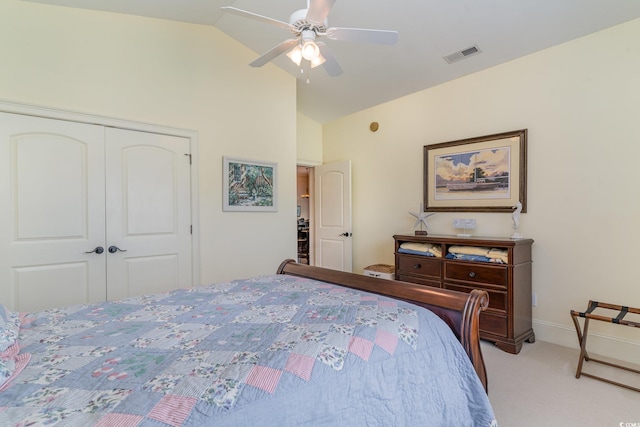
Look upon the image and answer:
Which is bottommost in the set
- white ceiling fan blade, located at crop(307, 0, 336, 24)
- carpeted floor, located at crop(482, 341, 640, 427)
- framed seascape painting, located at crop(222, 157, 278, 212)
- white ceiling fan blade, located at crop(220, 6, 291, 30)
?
carpeted floor, located at crop(482, 341, 640, 427)

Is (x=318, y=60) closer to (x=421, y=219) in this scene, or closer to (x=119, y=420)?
(x=421, y=219)

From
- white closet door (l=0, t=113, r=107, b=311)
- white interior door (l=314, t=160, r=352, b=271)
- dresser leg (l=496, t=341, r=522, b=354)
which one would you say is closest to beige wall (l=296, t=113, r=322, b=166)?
white interior door (l=314, t=160, r=352, b=271)

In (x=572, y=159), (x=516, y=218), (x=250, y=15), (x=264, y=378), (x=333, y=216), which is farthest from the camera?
(x=333, y=216)

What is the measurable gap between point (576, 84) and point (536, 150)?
615 millimetres

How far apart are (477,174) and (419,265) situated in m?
1.16

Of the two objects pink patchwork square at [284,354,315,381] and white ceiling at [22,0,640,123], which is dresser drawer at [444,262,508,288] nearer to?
white ceiling at [22,0,640,123]

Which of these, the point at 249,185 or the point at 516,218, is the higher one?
the point at 249,185

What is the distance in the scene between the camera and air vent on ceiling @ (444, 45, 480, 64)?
10.1 ft

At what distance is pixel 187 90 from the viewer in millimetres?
3287

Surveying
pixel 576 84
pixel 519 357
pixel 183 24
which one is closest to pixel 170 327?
pixel 519 357

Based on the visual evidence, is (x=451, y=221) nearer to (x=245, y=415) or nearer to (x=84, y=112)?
(x=245, y=415)

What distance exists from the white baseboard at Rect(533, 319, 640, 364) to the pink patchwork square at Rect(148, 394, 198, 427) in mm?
3313

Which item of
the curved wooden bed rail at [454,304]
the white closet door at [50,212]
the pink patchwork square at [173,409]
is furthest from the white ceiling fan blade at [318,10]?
the white closet door at [50,212]

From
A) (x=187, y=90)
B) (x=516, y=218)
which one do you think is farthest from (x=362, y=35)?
(x=516, y=218)
